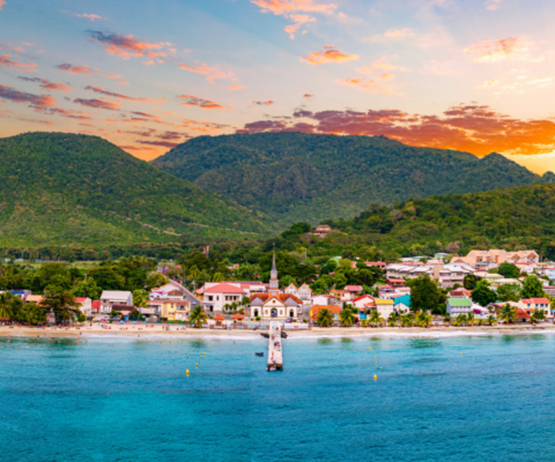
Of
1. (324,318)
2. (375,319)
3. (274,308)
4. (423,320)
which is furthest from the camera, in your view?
(274,308)

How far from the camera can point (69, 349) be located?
56.8 m

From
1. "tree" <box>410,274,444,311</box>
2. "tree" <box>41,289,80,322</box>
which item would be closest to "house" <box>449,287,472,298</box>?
"tree" <box>410,274,444,311</box>

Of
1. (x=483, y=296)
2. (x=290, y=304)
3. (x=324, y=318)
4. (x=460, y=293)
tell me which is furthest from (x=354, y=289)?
(x=483, y=296)

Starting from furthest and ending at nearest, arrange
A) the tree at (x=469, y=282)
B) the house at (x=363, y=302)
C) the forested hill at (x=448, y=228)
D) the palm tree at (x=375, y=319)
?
the forested hill at (x=448, y=228) < the tree at (x=469, y=282) < the house at (x=363, y=302) < the palm tree at (x=375, y=319)

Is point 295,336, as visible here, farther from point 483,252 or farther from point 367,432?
point 483,252

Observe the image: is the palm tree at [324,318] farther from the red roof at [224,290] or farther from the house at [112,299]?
the house at [112,299]

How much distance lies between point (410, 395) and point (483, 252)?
87.4m

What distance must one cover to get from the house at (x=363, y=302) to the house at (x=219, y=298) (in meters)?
16.9

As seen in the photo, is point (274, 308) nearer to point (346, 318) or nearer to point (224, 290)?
point (224, 290)

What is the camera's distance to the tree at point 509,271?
99.2 m

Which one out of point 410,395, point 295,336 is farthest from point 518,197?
point 410,395

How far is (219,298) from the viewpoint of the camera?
79.6 meters

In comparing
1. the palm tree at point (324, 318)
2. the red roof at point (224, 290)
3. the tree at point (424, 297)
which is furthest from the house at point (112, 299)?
the tree at point (424, 297)

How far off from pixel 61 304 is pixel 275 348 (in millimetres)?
29396
